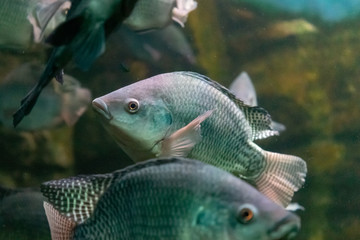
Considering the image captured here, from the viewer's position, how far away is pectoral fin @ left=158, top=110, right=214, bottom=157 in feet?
5.54

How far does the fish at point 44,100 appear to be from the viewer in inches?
129

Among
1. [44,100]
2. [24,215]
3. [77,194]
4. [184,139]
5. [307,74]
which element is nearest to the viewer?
[77,194]

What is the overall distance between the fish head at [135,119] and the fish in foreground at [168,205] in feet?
1.26

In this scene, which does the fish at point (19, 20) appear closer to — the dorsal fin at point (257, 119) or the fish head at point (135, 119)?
the fish head at point (135, 119)

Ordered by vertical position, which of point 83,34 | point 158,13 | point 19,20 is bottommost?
point 19,20

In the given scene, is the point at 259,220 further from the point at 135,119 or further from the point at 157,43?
the point at 157,43

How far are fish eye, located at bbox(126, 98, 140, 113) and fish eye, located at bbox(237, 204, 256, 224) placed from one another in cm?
76

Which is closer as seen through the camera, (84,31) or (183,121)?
(84,31)

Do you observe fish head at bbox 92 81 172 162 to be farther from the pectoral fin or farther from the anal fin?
the anal fin

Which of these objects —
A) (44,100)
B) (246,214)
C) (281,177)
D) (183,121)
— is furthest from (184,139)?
(44,100)

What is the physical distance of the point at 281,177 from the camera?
2123 millimetres

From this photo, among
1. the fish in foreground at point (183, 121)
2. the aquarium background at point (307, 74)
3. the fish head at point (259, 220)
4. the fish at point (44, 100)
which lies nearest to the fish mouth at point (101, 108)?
the fish in foreground at point (183, 121)

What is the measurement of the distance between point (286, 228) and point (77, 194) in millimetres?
714

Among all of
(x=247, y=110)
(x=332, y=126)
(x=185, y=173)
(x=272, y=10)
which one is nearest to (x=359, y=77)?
(x=332, y=126)
